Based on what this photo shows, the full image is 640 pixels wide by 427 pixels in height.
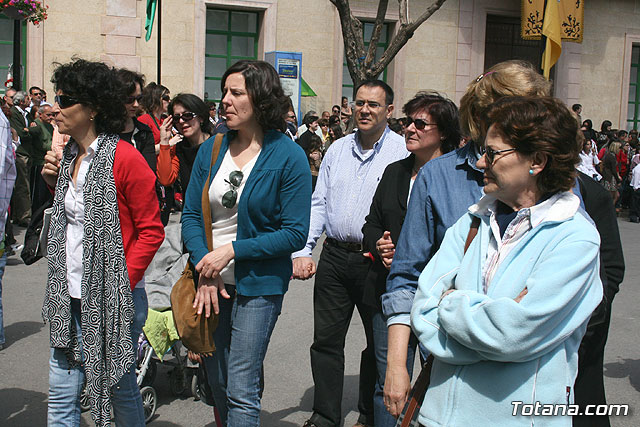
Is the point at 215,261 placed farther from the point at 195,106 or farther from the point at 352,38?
the point at 352,38

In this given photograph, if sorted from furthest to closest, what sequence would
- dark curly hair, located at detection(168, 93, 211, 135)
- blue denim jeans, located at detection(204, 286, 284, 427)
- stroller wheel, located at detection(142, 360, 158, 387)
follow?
dark curly hair, located at detection(168, 93, 211, 135)
stroller wheel, located at detection(142, 360, 158, 387)
blue denim jeans, located at detection(204, 286, 284, 427)

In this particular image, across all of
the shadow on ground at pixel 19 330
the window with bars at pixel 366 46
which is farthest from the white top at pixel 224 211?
the window with bars at pixel 366 46

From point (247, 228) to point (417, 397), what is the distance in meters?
1.42

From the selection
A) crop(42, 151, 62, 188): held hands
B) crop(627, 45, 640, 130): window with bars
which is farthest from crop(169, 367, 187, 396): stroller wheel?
crop(627, 45, 640, 130): window with bars

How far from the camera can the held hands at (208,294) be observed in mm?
3498

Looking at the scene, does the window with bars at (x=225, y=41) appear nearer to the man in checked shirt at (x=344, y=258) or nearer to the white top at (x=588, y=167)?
the white top at (x=588, y=167)

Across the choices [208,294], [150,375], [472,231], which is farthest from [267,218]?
[150,375]

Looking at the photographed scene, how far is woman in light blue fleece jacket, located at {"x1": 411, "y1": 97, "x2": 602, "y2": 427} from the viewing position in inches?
81.4

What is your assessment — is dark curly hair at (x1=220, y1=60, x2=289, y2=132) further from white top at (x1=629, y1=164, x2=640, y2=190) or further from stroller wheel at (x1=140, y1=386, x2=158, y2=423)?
white top at (x1=629, y1=164, x2=640, y2=190)

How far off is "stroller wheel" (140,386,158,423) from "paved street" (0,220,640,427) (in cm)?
6

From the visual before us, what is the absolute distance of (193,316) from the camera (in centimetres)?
353

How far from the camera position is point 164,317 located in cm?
498

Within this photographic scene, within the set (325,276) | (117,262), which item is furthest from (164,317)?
(117,262)

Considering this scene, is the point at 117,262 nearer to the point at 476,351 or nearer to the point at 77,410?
the point at 77,410
